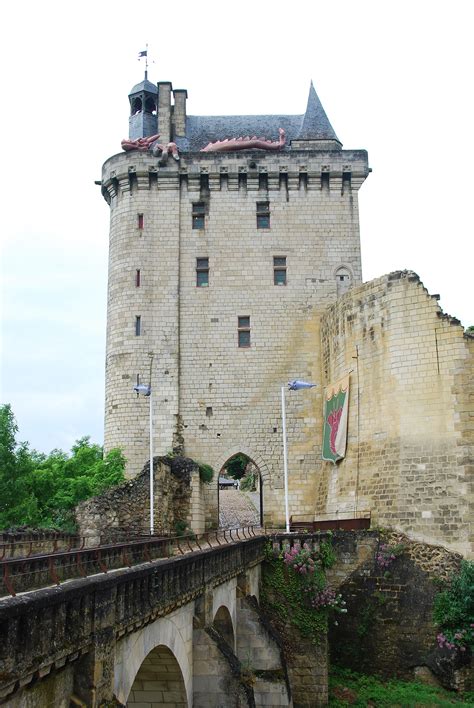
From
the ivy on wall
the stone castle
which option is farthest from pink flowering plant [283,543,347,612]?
→ the stone castle

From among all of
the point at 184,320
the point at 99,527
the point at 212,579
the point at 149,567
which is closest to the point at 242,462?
the point at 184,320

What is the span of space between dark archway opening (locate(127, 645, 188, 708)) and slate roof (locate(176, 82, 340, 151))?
27.7 m

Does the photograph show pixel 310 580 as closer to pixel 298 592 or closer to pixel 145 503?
pixel 298 592

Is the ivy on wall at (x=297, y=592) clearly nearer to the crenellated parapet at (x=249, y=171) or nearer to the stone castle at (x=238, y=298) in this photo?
the stone castle at (x=238, y=298)

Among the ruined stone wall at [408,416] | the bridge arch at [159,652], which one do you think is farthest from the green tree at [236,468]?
the bridge arch at [159,652]

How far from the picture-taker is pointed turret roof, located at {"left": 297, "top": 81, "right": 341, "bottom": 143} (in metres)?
35.2

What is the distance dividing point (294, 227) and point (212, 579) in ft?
73.7

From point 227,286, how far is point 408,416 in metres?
11.1

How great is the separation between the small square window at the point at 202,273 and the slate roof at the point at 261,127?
233 inches

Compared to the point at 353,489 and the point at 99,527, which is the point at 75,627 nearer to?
the point at 99,527

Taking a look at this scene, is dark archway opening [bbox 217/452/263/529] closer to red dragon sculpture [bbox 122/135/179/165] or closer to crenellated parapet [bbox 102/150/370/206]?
crenellated parapet [bbox 102/150/370/206]

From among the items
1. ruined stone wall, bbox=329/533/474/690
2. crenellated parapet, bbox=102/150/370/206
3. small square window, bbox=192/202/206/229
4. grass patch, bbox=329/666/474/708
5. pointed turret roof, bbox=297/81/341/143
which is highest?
pointed turret roof, bbox=297/81/341/143

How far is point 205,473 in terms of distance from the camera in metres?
30.4

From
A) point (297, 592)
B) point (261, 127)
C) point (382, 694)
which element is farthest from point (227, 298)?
point (382, 694)
